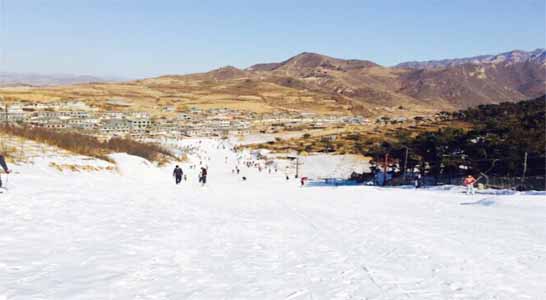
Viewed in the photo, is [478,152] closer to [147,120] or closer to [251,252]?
[251,252]

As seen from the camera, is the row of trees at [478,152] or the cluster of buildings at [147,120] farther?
the cluster of buildings at [147,120]

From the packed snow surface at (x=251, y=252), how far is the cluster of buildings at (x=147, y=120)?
3984 inches

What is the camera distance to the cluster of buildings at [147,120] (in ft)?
400

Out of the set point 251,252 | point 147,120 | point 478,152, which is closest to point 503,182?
point 478,152

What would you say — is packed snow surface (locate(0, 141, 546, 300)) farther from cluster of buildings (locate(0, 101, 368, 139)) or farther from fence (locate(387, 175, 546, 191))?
cluster of buildings (locate(0, 101, 368, 139))

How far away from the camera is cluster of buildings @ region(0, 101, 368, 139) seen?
122 meters

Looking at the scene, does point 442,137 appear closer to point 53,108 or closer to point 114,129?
point 114,129

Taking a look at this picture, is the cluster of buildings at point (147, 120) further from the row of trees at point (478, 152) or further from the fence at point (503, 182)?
the fence at point (503, 182)

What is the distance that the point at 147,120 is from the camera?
151750mm

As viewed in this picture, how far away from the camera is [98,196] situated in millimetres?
17453

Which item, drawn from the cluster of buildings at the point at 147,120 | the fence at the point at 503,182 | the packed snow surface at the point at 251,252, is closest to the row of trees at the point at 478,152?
the fence at the point at 503,182

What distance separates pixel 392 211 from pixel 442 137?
31354 mm

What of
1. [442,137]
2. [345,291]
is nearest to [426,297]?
[345,291]

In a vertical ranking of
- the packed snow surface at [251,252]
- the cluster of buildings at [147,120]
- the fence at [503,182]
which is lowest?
the fence at [503,182]
